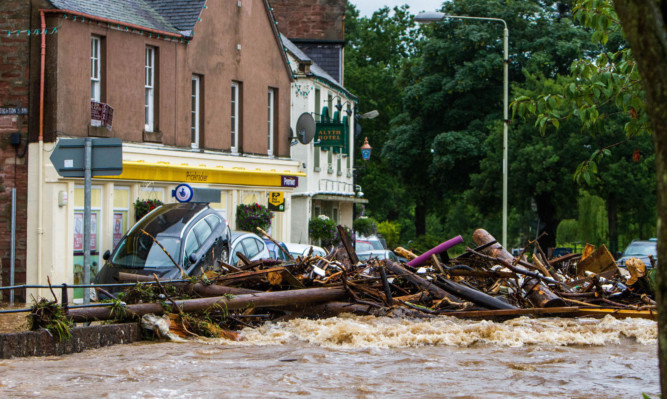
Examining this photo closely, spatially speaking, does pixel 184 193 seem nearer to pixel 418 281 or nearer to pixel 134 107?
pixel 134 107

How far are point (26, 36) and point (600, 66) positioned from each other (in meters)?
15.8

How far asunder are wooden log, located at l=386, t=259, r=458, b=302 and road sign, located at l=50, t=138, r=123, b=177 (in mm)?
5014

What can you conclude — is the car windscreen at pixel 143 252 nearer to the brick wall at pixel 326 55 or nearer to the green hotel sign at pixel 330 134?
the green hotel sign at pixel 330 134

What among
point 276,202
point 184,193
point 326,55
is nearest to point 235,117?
point 276,202

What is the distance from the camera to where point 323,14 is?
45.9 meters

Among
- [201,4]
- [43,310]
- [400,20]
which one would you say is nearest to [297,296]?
[43,310]

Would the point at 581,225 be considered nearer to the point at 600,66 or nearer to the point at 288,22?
the point at 288,22

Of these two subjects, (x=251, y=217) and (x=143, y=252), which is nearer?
(x=143, y=252)

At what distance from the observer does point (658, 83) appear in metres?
3.97

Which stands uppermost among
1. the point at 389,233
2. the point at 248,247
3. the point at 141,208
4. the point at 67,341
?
the point at 141,208

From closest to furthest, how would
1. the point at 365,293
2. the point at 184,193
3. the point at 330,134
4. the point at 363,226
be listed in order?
the point at 365,293
the point at 184,193
the point at 330,134
the point at 363,226

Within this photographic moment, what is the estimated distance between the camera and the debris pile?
44.7ft

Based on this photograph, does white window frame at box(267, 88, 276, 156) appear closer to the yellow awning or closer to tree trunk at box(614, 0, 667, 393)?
the yellow awning

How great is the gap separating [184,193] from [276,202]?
285 inches
